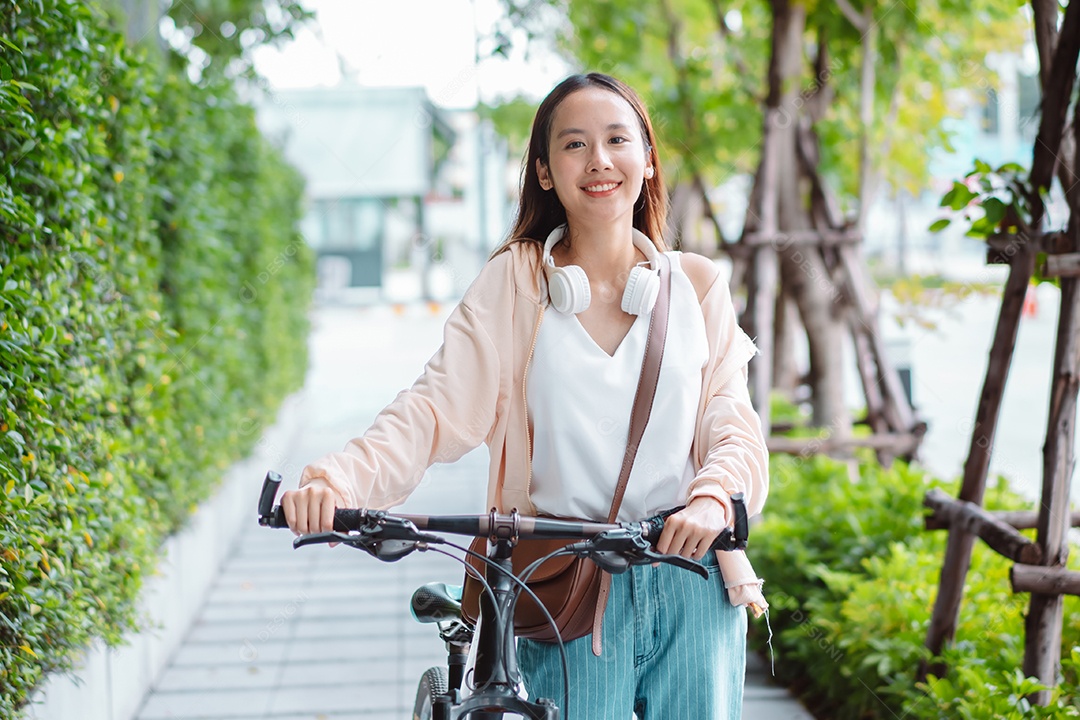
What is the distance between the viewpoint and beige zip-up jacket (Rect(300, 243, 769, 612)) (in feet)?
6.10

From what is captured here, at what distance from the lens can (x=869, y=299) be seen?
20.2ft

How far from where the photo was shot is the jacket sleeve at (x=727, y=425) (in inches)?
Answer: 70.1

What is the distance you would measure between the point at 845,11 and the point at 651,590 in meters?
5.02

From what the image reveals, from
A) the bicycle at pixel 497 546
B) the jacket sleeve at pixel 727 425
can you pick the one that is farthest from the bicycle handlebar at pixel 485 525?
the jacket sleeve at pixel 727 425

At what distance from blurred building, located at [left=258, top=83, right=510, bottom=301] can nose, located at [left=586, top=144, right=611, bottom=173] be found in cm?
2202

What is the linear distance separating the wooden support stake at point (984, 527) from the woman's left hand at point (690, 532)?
1.82 m

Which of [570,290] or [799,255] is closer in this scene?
[570,290]

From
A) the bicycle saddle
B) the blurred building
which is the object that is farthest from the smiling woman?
→ the blurred building

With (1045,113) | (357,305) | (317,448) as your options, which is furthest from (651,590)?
(357,305)

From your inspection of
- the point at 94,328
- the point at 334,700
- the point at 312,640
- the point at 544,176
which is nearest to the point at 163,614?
the point at 312,640

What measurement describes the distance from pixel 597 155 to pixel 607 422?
47cm

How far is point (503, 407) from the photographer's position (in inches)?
78.7

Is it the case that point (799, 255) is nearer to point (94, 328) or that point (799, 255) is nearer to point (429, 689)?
point (94, 328)

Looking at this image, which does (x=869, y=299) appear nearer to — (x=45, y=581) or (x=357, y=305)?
(x=45, y=581)
